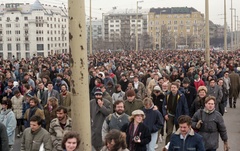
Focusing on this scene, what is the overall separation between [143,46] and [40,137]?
111 metres

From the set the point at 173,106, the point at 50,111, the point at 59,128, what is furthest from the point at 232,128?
the point at 59,128

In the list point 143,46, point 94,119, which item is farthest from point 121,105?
point 143,46

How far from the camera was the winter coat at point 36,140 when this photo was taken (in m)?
6.31

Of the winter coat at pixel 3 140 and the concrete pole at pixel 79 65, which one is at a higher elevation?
the concrete pole at pixel 79 65

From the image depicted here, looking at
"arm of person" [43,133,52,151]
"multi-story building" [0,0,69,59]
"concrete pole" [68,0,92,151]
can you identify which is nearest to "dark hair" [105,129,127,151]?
"concrete pole" [68,0,92,151]

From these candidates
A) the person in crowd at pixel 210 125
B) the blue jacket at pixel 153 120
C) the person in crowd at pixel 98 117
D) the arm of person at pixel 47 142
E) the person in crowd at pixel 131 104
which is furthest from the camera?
the person in crowd at pixel 131 104

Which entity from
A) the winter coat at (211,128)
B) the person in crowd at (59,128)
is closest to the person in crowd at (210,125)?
the winter coat at (211,128)

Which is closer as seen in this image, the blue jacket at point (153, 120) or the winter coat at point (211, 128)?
the winter coat at point (211, 128)

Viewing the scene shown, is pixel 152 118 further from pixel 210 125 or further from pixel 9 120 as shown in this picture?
pixel 9 120

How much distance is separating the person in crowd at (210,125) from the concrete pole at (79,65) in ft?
9.29

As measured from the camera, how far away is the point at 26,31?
12506cm

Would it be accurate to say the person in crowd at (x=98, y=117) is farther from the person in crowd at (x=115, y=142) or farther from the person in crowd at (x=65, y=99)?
the person in crowd at (x=115, y=142)

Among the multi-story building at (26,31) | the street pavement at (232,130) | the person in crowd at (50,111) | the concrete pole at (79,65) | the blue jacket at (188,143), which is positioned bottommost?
the street pavement at (232,130)

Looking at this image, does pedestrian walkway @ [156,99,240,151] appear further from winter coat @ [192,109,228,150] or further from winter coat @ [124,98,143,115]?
winter coat @ [192,109,228,150]
